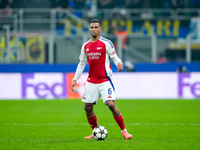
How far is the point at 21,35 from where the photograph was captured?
64.3ft

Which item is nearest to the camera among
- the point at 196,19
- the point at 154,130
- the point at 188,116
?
the point at 154,130

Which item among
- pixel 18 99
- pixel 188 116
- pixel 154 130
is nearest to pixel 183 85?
pixel 188 116

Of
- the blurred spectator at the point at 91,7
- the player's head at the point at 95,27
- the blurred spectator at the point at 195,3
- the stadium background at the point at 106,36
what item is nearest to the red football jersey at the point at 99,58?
the player's head at the point at 95,27

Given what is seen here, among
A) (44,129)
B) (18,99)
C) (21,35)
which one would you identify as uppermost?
(21,35)

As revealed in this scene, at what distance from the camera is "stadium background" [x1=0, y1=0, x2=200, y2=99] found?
1739 centimetres

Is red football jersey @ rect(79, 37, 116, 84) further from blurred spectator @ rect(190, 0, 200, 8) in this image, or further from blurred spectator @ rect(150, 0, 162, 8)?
blurred spectator @ rect(190, 0, 200, 8)

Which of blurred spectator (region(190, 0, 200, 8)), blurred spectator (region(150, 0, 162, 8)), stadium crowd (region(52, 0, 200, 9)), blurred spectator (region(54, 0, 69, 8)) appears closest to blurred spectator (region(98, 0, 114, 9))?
stadium crowd (region(52, 0, 200, 9))

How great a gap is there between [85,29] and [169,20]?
4.26 m

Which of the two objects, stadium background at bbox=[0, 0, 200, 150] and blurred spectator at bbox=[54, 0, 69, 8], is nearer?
stadium background at bbox=[0, 0, 200, 150]

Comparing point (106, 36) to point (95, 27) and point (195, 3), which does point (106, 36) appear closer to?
point (195, 3)

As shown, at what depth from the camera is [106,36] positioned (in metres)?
19.5

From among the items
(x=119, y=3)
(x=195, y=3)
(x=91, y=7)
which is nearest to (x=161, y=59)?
(x=91, y=7)

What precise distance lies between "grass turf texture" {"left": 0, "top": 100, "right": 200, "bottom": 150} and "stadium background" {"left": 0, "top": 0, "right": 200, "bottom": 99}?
93 centimetres

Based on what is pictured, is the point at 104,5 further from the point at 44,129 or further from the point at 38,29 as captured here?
the point at 44,129
